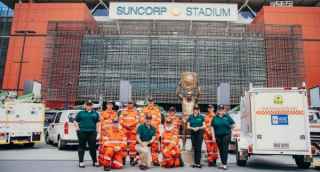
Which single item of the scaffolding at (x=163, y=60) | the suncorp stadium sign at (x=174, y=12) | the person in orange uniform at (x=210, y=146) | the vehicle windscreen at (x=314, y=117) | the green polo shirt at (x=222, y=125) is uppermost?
the suncorp stadium sign at (x=174, y=12)

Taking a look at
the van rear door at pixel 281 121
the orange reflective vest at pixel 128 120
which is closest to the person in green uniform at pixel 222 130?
the van rear door at pixel 281 121

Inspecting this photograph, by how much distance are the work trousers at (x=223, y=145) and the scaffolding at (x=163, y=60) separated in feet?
101

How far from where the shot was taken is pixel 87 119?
10.1 meters

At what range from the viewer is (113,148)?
31.8ft

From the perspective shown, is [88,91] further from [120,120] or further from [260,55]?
[120,120]

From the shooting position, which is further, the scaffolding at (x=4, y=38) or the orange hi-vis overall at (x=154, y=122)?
the scaffolding at (x=4, y=38)

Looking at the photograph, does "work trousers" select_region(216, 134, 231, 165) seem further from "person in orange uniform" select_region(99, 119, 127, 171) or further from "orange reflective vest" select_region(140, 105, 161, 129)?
"person in orange uniform" select_region(99, 119, 127, 171)

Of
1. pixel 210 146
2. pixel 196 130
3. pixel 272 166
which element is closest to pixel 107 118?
pixel 196 130

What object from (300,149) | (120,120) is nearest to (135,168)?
(120,120)

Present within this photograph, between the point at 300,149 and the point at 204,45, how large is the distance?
109 feet

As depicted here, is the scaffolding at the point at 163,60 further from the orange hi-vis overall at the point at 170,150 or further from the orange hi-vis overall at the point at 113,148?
the orange hi-vis overall at the point at 113,148

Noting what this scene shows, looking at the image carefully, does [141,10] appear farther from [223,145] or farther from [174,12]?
[223,145]

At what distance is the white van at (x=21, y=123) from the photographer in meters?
15.0

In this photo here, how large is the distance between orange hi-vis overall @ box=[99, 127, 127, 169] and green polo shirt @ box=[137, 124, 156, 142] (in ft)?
1.69
